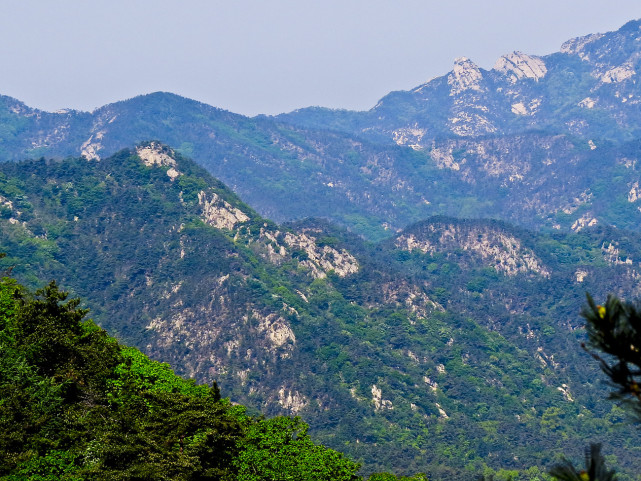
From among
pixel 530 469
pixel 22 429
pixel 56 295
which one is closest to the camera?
pixel 22 429

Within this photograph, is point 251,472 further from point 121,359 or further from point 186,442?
point 121,359

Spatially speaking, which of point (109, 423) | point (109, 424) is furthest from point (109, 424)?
point (109, 423)

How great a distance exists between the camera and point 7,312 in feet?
254

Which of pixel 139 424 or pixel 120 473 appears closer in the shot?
pixel 120 473

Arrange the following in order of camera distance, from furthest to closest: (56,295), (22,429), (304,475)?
(56,295)
(304,475)
(22,429)

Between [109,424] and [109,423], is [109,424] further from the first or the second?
[109,423]

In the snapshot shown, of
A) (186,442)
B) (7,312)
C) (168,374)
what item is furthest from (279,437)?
(7,312)

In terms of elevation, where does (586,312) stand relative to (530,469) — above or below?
above

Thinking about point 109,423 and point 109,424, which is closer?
point 109,424

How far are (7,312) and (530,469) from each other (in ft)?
504

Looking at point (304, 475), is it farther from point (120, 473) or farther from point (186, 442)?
point (120, 473)

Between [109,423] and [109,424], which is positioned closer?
[109,424]

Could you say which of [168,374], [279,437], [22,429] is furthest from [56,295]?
[279,437]

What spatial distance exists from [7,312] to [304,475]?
35.0 meters
